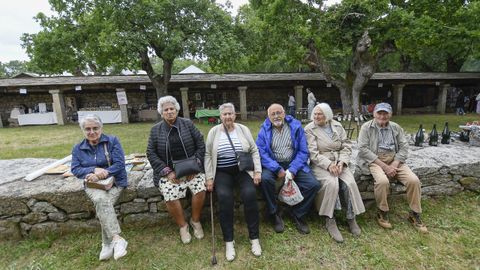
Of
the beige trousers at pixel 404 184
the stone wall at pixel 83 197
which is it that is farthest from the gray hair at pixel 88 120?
the beige trousers at pixel 404 184

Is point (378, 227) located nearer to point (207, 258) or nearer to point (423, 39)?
point (207, 258)

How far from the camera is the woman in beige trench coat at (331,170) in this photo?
2568 millimetres

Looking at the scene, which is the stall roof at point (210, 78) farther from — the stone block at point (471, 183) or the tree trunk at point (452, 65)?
the stone block at point (471, 183)

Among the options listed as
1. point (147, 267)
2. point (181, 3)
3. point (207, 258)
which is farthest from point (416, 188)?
point (181, 3)

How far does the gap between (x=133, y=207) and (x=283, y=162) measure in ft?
6.08

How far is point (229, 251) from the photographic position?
2297mm

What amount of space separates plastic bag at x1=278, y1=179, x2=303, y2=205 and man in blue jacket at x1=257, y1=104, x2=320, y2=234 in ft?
0.26

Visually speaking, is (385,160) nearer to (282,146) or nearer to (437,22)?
(282,146)

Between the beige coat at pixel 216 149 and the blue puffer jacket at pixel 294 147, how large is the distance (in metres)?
0.12

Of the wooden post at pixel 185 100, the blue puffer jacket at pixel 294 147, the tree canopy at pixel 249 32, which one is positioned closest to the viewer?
the blue puffer jacket at pixel 294 147

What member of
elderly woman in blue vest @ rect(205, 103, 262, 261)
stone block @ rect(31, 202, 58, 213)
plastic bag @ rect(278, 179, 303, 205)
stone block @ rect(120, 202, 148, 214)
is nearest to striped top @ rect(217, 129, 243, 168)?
elderly woman in blue vest @ rect(205, 103, 262, 261)

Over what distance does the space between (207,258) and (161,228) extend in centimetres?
79

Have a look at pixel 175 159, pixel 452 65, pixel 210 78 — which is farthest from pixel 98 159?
pixel 452 65

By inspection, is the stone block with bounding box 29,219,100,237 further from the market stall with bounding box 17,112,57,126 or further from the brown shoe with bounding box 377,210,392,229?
the market stall with bounding box 17,112,57,126
